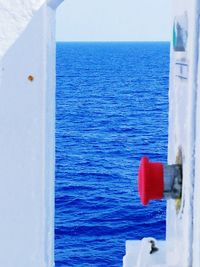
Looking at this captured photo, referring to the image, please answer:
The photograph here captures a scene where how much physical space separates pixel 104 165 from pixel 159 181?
796 inches

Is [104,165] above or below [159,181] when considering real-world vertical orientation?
below

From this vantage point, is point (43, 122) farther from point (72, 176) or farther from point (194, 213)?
point (72, 176)

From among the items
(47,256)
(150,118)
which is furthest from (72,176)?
(47,256)

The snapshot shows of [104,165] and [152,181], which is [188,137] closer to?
[152,181]

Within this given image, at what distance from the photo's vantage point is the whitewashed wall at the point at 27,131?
4.28 ft

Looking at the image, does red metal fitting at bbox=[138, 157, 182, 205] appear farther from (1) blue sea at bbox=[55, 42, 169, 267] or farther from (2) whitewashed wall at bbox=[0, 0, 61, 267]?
(1) blue sea at bbox=[55, 42, 169, 267]

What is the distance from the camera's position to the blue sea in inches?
587

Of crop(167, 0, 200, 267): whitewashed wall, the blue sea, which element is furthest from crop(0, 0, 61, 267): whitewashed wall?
the blue sea

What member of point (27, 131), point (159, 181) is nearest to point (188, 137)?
point (159, 181)

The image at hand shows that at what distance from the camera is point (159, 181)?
93cm

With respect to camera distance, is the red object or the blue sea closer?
the red object

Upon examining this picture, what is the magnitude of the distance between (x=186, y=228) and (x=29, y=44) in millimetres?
566

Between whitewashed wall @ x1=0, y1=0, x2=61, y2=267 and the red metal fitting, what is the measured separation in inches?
17.3

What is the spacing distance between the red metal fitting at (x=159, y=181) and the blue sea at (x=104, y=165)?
12389mm
